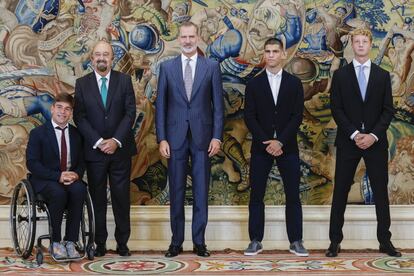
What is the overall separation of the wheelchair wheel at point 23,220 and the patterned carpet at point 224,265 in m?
0.10

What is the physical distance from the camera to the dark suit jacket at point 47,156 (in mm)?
5406

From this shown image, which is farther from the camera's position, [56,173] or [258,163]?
[258,163]

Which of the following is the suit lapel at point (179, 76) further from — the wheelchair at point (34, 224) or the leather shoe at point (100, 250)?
the leather shoe at point (100, 250)

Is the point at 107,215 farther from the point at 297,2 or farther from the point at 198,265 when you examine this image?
the point at 297,2

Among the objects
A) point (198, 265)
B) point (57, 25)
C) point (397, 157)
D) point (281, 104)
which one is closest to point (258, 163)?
point (281, 104)

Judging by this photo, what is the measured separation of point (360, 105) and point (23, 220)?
101 inches

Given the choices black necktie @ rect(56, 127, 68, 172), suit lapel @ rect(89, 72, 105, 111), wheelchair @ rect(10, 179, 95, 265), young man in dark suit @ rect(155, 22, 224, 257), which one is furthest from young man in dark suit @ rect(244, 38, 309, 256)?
black necktie @ rect(56, 127, 68, 172)

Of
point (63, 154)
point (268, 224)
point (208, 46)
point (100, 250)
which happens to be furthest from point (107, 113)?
point (268, 224)

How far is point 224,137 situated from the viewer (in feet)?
20.9

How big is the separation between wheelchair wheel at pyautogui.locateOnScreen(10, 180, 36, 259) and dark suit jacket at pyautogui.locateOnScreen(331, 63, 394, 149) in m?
2.27

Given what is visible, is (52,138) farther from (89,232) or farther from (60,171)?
(89,232)

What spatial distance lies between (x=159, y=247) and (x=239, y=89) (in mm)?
1436

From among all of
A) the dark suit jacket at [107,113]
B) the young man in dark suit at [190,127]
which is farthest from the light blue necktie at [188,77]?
the dark suit jacket at [107,113]

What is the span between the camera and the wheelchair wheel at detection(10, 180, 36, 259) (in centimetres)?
518
